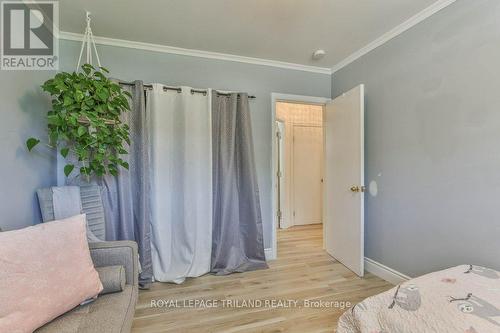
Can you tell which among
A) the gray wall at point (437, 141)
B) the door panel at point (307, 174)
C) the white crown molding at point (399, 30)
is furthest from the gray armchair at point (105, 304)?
the door panel at point (307, 174)

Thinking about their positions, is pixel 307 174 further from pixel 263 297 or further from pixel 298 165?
pixel 263 297

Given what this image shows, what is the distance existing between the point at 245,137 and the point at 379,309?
78.0 inches

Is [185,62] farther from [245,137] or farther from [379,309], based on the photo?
[379,309]

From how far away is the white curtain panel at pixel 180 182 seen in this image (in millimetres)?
2490

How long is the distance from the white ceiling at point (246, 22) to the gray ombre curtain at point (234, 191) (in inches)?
23.7

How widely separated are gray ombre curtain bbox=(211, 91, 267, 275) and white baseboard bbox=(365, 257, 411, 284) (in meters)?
1.11

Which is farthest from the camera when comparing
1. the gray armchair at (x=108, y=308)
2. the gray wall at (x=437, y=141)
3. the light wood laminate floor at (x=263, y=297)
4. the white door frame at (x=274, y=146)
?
the white door frame at (x=274, y=146)

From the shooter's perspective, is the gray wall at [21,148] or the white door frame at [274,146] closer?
the gray wall at [21,148]

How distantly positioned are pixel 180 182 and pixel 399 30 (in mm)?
2516

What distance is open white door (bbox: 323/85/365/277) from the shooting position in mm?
2533

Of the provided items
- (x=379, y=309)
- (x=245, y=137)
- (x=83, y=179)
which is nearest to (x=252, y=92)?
(x=245, y=137)
